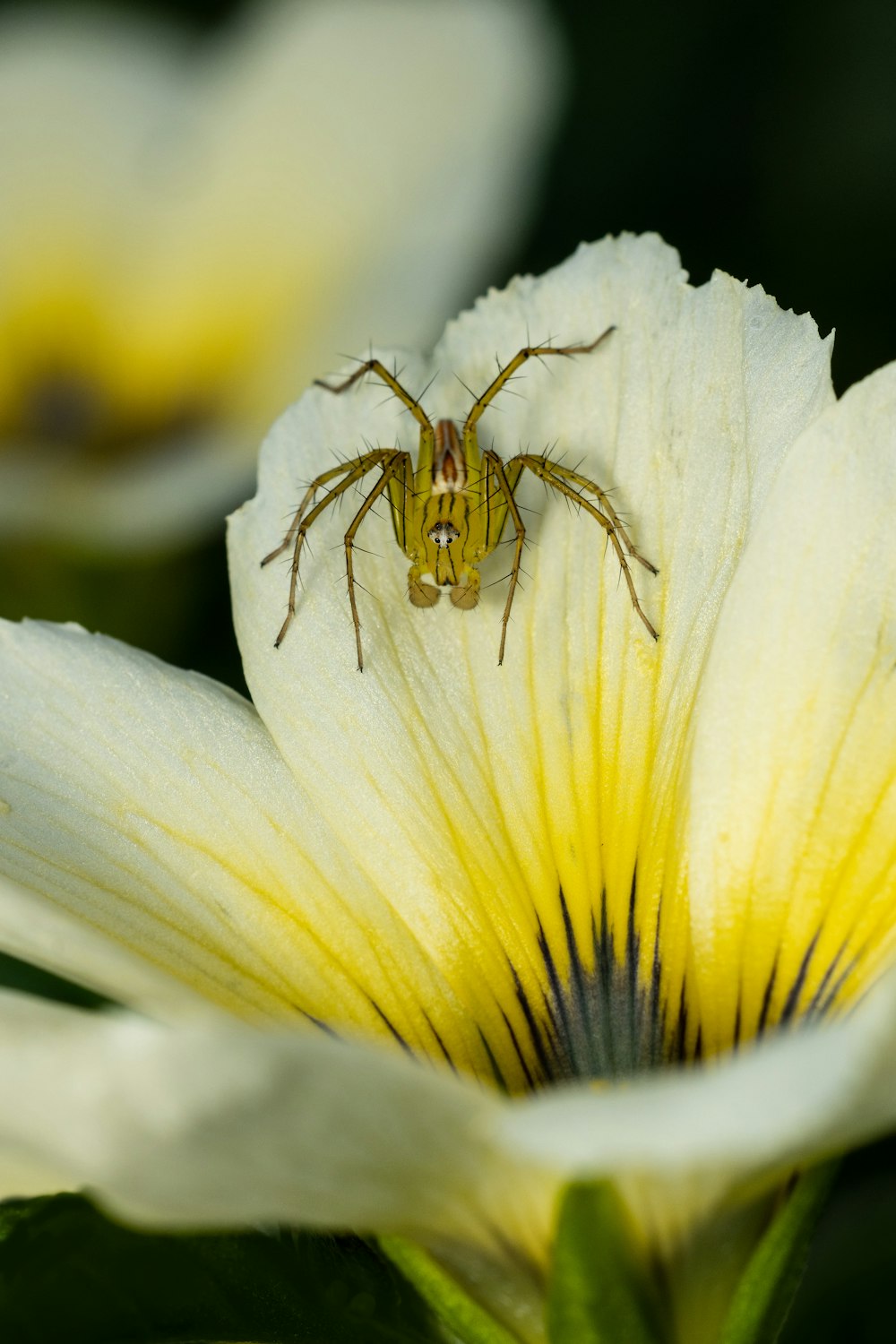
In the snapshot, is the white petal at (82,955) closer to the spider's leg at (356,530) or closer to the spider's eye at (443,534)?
the spider's leg at (356,530)

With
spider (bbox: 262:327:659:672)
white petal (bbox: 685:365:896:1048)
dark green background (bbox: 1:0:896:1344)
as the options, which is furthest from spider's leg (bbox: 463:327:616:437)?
dark green background (bbox: 1:0:896:1344)

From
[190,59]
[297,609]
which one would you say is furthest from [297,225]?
[297,609]

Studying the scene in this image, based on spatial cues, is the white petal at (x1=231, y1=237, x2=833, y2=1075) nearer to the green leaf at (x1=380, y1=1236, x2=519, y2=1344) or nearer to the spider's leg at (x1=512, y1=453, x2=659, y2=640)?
the spider's leg at (x1=512, y1=453, x2=659, y2=640)

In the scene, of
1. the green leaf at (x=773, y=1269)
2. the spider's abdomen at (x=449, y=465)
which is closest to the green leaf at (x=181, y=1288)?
the green leaf at (x=773, y=1269)

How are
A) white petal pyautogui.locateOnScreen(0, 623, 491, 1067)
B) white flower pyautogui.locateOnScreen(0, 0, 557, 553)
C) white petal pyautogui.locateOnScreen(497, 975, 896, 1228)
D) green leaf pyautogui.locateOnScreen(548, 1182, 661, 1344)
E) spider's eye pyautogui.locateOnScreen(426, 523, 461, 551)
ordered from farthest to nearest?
white flower pyautogui.locateOnScreen(0, 0, 557, 553) < spider's eye pyautogui.locateOnScreen(426, 523, 461, 551) < white petal pyautogui.locateOnScreen(0, 623, 491, 1067) < green leaf pyautogui.locateOnScreen(548, 1182, 661, 1344) < white petal pyautogui.locateOnScreen(497, 975, 896, 1228)

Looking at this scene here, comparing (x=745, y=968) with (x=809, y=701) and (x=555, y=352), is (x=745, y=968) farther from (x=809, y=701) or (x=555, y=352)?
(x=555, y=352)

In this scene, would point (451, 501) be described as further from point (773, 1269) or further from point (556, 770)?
point (773, 1269)

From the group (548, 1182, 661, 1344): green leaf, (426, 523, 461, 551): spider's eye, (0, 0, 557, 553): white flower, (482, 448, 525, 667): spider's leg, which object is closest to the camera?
(548, 1182, 661, 1344): green leaf

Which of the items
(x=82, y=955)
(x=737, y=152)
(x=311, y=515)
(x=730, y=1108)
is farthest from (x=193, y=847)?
(x=737, y=152)
